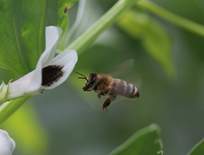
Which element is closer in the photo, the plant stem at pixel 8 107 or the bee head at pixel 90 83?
the plant stem at pixel 8 107

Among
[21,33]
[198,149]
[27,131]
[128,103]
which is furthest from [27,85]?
[128,103]

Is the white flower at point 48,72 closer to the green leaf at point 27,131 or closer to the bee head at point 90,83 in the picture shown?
the bee head at point 90,83

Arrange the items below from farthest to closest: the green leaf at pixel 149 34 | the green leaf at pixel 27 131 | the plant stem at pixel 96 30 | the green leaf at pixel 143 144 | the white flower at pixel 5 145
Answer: the green leaf at pixel 27 131 → the green leaf at pixel 149 34 → the plant stem at pixel 96 30 → the green leaf at pixel 143 144 → the white flower at pixel 5 145

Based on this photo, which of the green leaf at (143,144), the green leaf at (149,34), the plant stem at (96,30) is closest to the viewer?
the green leaf at (143,144)

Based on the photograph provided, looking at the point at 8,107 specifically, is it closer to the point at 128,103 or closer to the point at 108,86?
the point at 108,86

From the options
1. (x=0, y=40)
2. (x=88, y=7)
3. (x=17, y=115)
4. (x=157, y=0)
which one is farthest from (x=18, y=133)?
(x=0, y=40)

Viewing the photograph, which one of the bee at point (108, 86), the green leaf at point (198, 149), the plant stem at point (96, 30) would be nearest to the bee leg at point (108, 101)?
the bee at point (108, 86)

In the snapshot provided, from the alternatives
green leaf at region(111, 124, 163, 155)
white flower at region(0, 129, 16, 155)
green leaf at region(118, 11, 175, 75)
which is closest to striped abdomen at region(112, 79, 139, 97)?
green leaf at region(111, 124, 163, 155)
